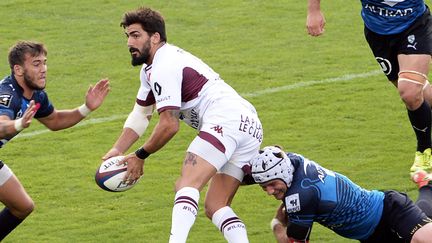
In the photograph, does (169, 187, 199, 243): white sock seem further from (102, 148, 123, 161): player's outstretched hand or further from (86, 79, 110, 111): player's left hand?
(86, 79, 110, 111): player's left hand

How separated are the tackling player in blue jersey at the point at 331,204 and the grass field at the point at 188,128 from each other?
37.3 inches

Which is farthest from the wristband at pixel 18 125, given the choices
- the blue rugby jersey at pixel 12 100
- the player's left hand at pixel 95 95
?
the player's left hand at pixel 95 95

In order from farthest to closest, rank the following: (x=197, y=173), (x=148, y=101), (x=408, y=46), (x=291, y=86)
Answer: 1. (x=291, y=86)
2. (x=408, y=46)
3. (x=148, y=101)
4. (x=197, y=173)

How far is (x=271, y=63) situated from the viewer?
17328mm

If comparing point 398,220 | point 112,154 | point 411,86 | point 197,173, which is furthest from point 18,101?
point 411,86

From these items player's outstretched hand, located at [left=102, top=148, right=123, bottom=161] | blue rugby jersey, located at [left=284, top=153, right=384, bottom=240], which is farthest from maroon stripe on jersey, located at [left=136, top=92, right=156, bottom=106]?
blue rugby jersey, located at [left=284, top=153, right=384, bottom=240]

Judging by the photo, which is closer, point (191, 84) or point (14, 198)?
point (191, 84)

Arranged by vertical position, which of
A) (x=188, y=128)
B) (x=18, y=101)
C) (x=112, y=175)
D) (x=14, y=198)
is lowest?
(x=188, y=128)

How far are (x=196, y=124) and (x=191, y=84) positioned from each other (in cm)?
43

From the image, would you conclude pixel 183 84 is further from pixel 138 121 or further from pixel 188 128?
pixel 188 128

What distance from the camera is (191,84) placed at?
1077cm

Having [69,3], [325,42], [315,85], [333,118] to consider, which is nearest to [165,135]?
[333,118]

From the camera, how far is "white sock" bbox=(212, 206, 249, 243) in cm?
1050

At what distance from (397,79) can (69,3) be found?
891cm
